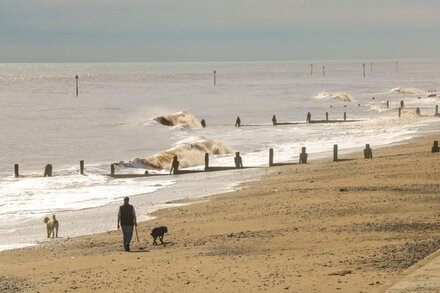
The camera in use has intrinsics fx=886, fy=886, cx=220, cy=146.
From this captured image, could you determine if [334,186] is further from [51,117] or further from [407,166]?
[51,117]

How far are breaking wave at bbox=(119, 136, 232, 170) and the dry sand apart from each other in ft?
55.7

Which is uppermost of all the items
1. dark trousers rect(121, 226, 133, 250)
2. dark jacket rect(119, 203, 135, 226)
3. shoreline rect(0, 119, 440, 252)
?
dark jacket rect(119, 203, 135, 226)

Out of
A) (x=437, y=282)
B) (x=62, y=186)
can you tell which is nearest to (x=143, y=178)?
(x=62, y=186)

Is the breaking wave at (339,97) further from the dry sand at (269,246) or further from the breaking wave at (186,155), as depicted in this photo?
the dry sand at (269,246)

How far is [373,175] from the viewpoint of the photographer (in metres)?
31.1

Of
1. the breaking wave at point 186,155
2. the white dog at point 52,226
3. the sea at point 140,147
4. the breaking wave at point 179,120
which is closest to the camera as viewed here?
the white dog at point 52,226

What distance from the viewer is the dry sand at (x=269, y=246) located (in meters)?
16.7

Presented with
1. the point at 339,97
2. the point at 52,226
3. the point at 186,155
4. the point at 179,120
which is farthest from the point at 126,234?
the point at 339,97

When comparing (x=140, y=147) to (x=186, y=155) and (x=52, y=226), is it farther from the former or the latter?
(x=52, y=226)

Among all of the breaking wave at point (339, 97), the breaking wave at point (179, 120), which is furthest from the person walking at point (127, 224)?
the breaking wave at point (339, 97)

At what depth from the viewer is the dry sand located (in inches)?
658

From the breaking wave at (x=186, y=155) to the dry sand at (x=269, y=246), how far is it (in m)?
17.0

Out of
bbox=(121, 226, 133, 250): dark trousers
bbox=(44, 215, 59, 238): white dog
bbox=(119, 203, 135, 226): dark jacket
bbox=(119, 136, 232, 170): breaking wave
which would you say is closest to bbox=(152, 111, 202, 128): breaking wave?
bbox=(119, 136, 232, 170): breaking wave

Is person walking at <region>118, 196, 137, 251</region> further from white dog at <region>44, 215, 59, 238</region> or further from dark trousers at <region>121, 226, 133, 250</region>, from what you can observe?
white dog at <region>44, 215, 59, 238</region>
